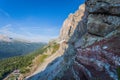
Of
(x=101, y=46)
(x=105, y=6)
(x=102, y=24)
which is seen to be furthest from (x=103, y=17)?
(x=101, y=46)

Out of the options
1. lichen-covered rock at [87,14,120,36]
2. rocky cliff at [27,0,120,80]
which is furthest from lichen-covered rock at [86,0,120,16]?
lichen-covered rock at [87,14,120,36]

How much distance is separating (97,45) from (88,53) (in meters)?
2.72

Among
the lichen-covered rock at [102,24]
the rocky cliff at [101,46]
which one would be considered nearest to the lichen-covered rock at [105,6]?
the rocky cliff at [101,46]

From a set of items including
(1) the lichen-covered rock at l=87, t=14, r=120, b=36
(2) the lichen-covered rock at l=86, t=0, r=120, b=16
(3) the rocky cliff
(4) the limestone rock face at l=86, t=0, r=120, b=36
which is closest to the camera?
(3) the rocky cliff

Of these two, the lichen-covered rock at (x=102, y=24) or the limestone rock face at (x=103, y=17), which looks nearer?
the lichen-covered rock at (x=102, y=24)

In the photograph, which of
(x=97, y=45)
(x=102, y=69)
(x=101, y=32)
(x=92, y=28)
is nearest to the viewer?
(x=102, y=69)

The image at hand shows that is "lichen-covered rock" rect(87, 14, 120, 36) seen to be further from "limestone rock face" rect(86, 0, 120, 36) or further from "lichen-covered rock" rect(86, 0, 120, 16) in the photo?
"lichen-covered rock" rect(86, 0, 120, 16)

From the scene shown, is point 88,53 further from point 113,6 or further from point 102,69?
point 113,6

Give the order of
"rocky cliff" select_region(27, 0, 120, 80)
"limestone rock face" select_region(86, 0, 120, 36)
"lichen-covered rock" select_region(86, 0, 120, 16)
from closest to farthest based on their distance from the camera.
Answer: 1. "rocky cliff" select_region(27, 0, 120, 80)
2. "limestone rock face" select_region(86, 0, 120, 36)
3. "lichen-covered rock" select_region(86, 0, 120, 16)

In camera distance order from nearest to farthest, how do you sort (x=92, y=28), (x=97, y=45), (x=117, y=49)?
(x=117, y=49)
(x=97, y=45)
(x=92, y=28)

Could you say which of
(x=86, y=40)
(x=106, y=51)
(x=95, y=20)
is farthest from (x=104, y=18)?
(x=106, y=51)

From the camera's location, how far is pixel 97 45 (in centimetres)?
3684

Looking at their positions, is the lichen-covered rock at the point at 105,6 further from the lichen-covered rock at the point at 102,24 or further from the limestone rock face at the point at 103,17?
the lichen-covered rock at the point at 102,24

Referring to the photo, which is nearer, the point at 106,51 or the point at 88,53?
the point at 106,51
